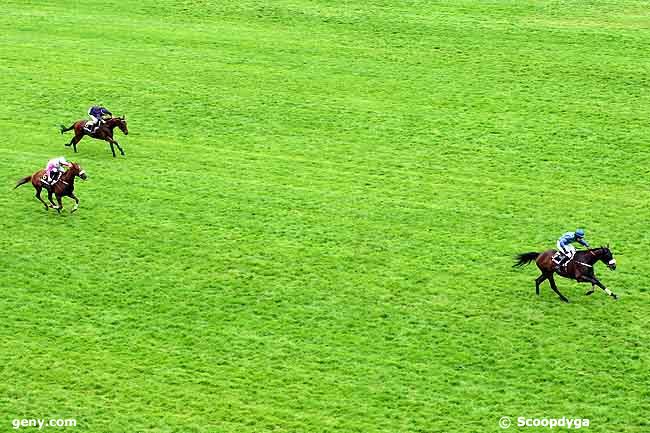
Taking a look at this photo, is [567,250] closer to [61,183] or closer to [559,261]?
[559,261]

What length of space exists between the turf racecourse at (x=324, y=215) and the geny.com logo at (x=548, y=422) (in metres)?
0.23

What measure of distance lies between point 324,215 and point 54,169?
778 centimetres

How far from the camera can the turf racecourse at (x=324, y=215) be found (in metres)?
21.8

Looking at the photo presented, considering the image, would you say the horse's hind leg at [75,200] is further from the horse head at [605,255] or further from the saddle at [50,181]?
the horse head at [605,255]

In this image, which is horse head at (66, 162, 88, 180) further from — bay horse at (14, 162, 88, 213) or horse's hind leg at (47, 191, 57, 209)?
horse's hind leg at (47, 191, 57, 209)

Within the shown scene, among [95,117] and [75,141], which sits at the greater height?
[95,117]

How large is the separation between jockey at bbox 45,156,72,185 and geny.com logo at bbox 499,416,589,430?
1385cm

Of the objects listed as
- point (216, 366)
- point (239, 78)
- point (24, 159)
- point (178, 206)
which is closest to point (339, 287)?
point (216, 366)

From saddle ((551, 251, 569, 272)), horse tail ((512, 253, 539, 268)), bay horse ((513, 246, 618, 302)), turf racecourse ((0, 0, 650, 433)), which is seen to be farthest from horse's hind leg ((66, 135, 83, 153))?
saddle ((551, 251, 569, 272))

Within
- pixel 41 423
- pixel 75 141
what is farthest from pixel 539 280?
pixel 75 141

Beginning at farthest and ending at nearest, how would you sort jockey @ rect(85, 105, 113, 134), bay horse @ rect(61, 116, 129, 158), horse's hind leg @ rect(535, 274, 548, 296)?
bay horse @ rect(61, 116, 129, 158) → jockey @ rect(85, 105, 113, 134) → horse's hind leg @ rect(535, 274, 548, 296)

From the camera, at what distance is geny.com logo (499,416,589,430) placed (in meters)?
20.7

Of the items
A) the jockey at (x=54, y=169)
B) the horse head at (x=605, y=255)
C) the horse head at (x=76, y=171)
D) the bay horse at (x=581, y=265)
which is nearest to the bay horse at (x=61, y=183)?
the horse head at (x=76, y=171)

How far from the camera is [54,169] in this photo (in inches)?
1088
